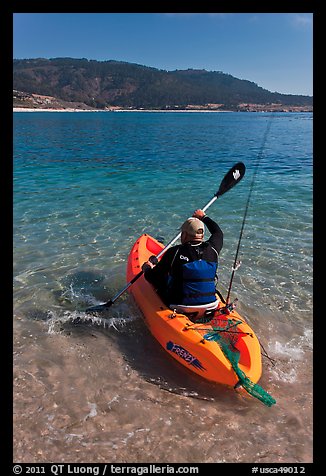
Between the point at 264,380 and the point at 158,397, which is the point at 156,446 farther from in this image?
the point at 264,380

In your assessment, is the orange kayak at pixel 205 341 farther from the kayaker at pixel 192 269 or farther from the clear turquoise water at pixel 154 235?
the clear turquoise water at pixel 154 235

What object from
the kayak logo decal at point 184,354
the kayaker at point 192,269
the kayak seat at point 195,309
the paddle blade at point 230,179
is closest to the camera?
the kayak logo decal at point 184,354

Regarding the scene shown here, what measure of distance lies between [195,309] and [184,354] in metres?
0.59

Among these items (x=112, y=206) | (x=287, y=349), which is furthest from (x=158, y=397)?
(x=112, y=206)

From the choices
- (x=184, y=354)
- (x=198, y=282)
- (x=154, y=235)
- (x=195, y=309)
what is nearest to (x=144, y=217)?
(x=154, y=235)

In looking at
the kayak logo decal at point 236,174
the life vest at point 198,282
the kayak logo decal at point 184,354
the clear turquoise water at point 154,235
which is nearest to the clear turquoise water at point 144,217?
the clear turquoise water at point 154,235

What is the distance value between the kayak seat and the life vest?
0.19 feet

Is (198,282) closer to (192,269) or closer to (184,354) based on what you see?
(192,269)

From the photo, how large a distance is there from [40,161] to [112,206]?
442 inches

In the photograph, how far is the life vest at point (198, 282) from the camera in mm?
4418

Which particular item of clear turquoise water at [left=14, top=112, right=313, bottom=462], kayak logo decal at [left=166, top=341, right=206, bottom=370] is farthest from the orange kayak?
clear turquoise water at [left=14, top=112, right=313, bottom=462]

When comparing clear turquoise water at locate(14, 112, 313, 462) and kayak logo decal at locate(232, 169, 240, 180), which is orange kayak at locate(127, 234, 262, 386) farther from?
kayak logo decal at locate(232, 169, 240, 180)

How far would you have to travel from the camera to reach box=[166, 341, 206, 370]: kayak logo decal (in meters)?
4.34

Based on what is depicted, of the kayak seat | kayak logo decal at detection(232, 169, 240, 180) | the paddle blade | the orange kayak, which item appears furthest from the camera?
kayak logo decal at detection(232, 169, 240, 180)
